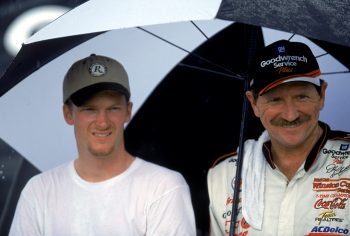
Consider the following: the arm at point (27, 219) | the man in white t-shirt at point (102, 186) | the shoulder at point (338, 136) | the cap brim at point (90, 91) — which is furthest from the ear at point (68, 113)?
the shoulder at point (338, 136)

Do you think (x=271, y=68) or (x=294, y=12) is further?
(x=271, y=68)

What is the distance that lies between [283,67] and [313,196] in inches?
22.5

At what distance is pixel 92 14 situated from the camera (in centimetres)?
290

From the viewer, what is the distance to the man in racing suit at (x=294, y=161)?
354 centimetres

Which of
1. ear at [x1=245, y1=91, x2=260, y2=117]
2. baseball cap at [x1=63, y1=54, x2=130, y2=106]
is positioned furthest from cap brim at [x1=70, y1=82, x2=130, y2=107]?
ear at [x1=245, y1=91, x2=260, y2=117]

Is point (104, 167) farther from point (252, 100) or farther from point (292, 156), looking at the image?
point (292, 156)

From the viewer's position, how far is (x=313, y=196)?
11.7ft

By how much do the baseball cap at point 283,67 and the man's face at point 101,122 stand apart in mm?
617

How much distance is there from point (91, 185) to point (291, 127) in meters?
0.92

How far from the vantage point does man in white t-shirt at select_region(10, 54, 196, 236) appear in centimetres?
355

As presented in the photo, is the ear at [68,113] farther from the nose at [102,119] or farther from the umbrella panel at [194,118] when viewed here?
the umbrella panel at [194,118]

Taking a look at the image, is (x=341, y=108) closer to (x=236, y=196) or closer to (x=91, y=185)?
(x=236, y=196)

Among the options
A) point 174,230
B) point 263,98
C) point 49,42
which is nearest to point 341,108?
point 263,98

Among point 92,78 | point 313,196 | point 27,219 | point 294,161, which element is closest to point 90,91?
point 92,78
